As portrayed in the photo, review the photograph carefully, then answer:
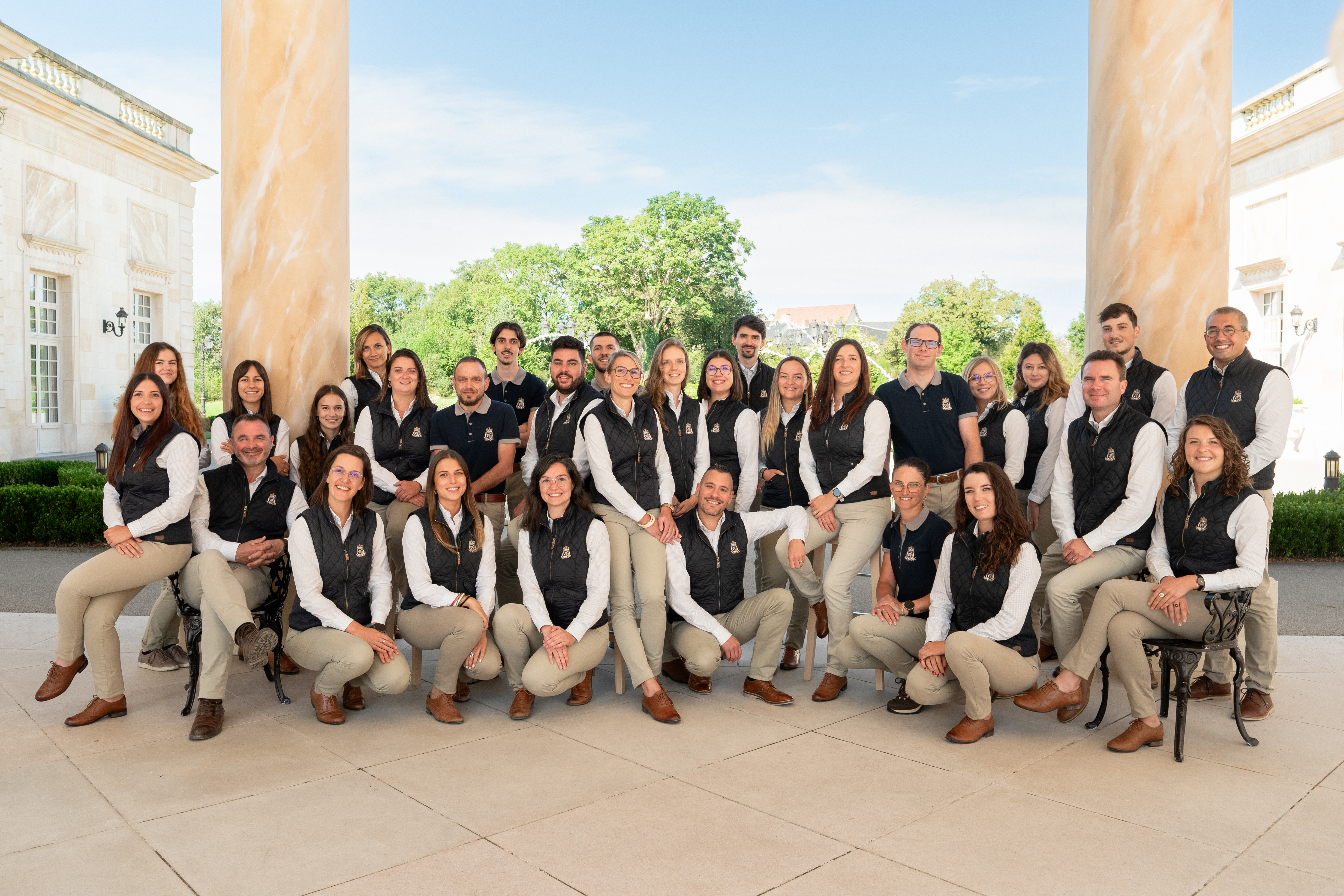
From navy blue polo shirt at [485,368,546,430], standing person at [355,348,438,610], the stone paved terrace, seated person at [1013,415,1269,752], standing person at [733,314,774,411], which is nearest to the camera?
the stone paved terrace

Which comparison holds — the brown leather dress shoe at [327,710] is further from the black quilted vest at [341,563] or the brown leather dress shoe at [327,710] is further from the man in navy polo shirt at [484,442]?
A: the man in navy polo shirt at [484,442]

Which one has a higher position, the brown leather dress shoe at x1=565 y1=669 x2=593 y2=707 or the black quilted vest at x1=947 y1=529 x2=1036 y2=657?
the black quilted vest at x1=947 y1=529 x2=1036 y2=657

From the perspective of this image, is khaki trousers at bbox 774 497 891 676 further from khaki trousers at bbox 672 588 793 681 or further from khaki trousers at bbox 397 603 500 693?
khaki trousers at bbox 397 603 500 693

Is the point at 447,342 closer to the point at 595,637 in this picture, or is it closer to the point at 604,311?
the point at 604,311

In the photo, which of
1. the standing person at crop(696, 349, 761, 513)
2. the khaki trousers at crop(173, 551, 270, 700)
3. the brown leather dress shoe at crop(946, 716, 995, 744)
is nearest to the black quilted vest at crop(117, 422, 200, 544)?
the khaki trousers at crop(173, 551, 270, 700)

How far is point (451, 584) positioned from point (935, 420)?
306 centimetres

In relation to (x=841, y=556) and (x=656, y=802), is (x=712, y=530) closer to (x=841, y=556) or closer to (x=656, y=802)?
(x=841, y=556)

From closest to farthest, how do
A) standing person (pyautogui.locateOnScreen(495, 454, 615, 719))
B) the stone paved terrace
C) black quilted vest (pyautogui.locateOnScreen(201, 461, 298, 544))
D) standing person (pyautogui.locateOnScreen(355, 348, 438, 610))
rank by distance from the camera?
the stone paved terrace → standing person (pyautogui.locateOnScreen(495, 454, 615, 719)) → black quilted vest (pyautogui.locateOnScreen(201, 461, 298, 544)) → standing person (pyautogui.locateOnScreen(355, 348, 438, 610))

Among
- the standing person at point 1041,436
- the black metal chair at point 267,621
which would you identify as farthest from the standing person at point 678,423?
the black metal chair at point 267,621

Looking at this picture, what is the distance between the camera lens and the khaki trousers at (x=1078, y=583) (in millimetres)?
5074

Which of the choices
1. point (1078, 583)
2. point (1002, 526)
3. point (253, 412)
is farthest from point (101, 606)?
point (1078, 583)

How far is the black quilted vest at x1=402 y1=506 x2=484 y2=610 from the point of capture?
5258 mm

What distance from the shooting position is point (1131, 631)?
4688mm

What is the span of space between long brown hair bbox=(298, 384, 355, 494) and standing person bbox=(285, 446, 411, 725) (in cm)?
95
